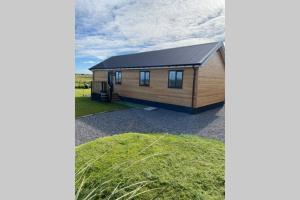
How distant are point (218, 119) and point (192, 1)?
1095 millimetres

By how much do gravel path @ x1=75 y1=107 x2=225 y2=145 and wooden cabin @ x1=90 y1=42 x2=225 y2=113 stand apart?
0.39 feet

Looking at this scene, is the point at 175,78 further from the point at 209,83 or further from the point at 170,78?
the point at 209,83

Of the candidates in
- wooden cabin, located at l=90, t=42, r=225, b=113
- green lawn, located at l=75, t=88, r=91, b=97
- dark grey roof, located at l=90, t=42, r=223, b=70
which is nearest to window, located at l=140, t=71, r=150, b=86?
wooden cabin, located at l=90, t=42, r=225, b=113

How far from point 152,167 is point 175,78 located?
168 cm

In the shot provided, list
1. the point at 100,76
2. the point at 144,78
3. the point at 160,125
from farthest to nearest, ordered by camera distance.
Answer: the point at 144,78 < the point at 100,76 < the point at 160,125

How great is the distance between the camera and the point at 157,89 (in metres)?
3.04

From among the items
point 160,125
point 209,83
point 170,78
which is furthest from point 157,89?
point 160,125

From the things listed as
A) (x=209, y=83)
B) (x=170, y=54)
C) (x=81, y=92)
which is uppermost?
(x=170, y=54)

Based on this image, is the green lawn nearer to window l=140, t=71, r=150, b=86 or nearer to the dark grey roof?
the dark grey roof

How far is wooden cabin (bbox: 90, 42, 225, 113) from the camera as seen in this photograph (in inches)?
80.2

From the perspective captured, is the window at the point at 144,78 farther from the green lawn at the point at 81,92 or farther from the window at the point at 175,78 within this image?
the green lawn at the point at 81,92
